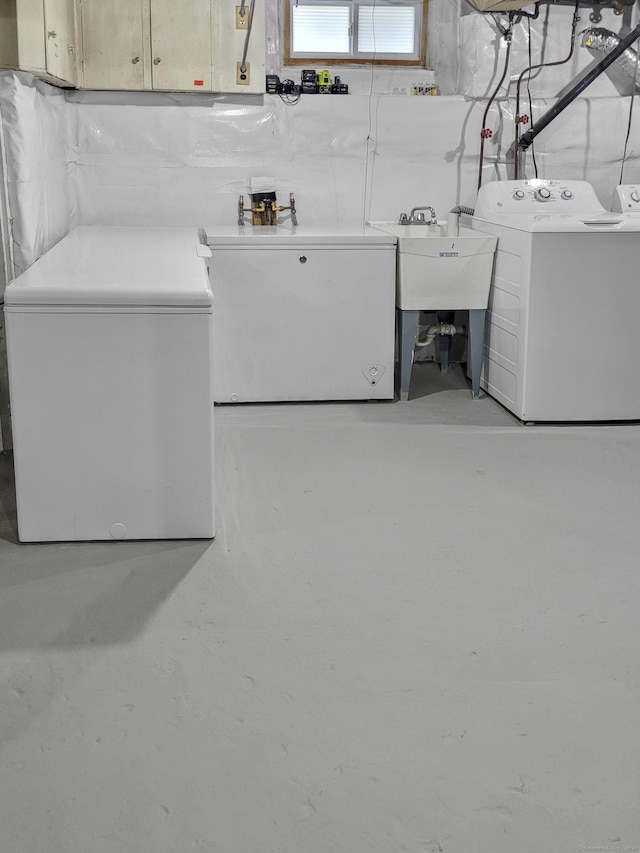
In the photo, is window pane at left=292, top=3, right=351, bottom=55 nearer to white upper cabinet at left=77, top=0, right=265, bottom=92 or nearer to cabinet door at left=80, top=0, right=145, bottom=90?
white upper cabinet at left=77, top=0, right=265, bottom=92

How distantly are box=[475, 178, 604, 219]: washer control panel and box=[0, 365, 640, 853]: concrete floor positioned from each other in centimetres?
174

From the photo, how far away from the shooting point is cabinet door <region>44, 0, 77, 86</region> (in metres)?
Result: 3.28

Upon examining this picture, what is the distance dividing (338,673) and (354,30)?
3612 mm

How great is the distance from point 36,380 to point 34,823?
1.28 meters

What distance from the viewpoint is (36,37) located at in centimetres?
312

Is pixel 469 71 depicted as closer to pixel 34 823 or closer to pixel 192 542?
pixel 192 542

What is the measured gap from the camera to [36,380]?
2.46m

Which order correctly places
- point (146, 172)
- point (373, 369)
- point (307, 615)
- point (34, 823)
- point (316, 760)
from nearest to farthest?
point (34, 823) → point (316, 760) → point (307, 615) → point (373, 369) → point (146, 172)

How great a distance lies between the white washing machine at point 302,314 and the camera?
12.9ft

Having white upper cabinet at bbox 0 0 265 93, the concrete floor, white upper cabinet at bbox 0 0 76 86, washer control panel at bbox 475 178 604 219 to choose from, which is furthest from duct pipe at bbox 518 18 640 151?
white upper cabinet at bbox 0 0 76 86

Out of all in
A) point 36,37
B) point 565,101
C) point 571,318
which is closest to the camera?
point 36,37

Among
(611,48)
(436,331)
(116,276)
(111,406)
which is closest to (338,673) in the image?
(111,406)

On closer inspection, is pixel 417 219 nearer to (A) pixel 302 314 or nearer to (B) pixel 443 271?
(B) pixel 443 271

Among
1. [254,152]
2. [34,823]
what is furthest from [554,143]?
[34,823]
